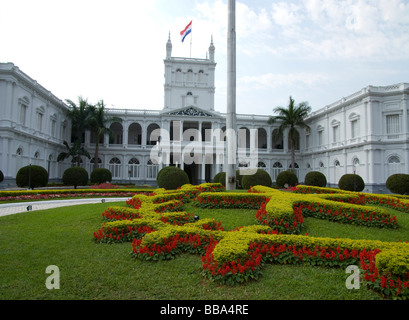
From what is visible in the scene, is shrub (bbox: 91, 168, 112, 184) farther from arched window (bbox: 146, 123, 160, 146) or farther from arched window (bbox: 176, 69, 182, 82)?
arched window (bbox: 176, 69, 182, 82)

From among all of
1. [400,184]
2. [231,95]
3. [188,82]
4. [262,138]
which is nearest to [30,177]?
[231,95]

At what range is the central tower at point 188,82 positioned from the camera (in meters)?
42.2

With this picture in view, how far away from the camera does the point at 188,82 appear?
42750mm

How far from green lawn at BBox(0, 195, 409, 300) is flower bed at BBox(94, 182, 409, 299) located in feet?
0.64

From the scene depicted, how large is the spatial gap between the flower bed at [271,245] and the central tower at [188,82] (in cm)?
3577

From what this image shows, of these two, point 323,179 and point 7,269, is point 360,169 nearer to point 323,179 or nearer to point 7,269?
point 323,179

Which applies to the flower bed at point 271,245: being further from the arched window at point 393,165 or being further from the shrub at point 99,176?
the arched window at point 393,165

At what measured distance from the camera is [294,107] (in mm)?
35781

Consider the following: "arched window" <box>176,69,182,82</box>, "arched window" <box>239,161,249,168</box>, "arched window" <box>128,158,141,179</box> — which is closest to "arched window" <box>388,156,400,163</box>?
"arched window" <box>239,161,249,168</box>

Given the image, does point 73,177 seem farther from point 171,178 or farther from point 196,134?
point 196,134

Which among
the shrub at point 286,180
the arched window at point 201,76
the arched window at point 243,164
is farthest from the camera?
the arched window at point 201,76
